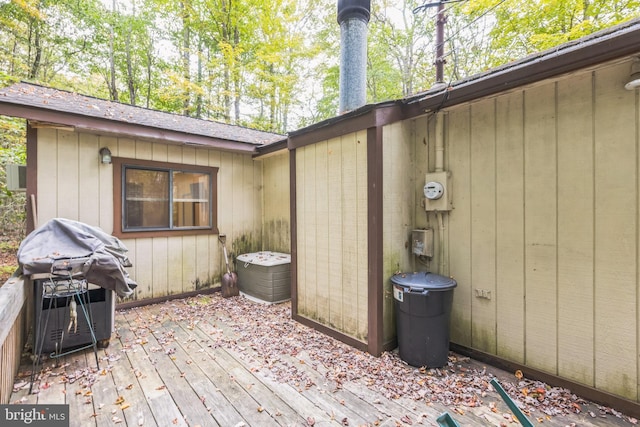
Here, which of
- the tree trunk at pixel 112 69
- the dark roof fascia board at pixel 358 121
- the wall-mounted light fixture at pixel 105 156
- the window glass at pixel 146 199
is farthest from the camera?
the tree trunk at pixel 112 69

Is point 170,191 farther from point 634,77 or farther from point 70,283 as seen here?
point 634,77

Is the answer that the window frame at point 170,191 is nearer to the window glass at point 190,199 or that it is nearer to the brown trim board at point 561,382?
the window glass at point 190,199

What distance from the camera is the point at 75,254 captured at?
2.79 metres

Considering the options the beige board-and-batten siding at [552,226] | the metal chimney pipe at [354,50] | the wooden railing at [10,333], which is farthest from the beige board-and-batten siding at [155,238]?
the beige board-and-batten siding at [552,226]

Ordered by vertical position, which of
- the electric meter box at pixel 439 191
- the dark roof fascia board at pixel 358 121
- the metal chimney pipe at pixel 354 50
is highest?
the metal chimney pipe at pixel 354 50

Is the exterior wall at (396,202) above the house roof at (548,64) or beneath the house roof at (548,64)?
beneath

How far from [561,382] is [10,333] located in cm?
458

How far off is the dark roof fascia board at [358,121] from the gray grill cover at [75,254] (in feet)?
8.52

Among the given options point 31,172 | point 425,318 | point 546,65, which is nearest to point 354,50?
point 546,65

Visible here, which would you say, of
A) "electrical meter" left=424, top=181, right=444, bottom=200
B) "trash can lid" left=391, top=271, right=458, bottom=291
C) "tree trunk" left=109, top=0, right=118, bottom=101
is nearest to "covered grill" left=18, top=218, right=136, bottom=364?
"trash can lid" left=391, top=271, right=458, bottom=291

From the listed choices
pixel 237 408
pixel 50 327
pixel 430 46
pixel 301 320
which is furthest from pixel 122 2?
pixel 237 408

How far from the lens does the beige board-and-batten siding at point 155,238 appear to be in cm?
385

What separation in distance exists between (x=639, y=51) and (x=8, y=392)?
5148 mm

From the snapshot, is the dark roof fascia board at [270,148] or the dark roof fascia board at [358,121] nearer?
the dark roof fascia board at [358,121]
